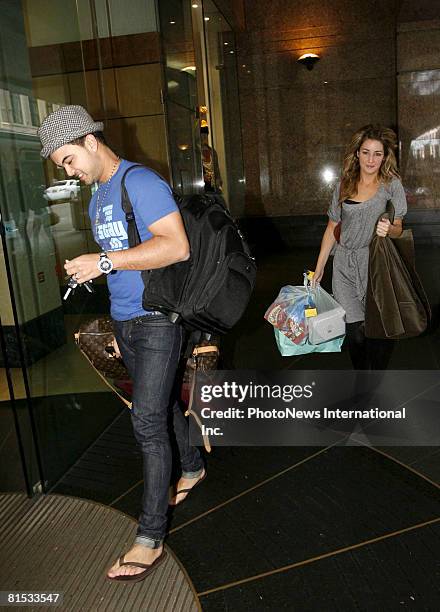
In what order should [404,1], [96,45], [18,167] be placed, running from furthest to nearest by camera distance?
[404,1], [96,45], [18,167]

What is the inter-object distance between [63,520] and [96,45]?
358 centimetres

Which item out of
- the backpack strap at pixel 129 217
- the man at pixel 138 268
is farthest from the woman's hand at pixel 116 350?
the backpack strap at pixel 129 217

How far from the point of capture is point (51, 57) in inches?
135

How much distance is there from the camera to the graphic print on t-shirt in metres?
2.07

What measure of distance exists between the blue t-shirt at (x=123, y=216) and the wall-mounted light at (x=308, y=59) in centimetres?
730

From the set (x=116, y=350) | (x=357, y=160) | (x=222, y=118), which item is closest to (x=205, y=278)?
(x=116, y=350)

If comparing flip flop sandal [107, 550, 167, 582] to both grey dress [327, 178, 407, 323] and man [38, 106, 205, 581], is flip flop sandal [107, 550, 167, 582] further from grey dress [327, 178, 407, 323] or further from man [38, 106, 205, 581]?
grey dress [327, 178, 407, 323]

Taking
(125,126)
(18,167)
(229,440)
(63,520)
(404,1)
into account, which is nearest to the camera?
(63,520)

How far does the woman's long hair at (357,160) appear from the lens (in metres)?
3.05

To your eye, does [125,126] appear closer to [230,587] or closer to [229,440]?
[229,440]

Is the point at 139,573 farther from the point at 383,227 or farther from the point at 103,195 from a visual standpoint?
the point at 383,227

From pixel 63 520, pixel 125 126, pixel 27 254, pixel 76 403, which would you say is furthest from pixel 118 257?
pixel 125 126

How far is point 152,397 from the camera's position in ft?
7.06

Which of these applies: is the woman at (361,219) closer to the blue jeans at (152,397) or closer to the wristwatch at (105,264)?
the blue jeans at (152,397)
